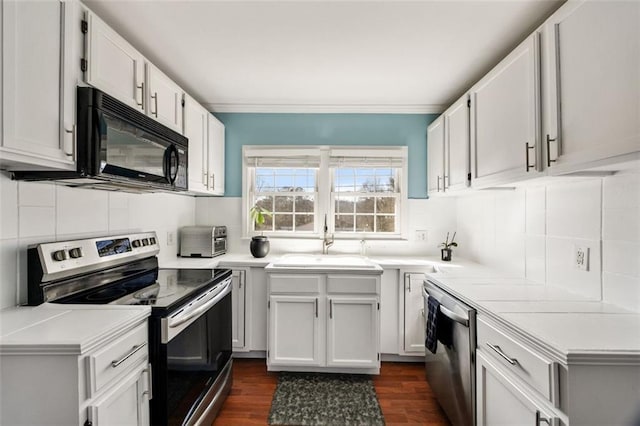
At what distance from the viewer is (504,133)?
1769 mm

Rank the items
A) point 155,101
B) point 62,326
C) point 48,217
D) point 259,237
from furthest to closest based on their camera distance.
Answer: point 259,237, point 155,101, point 48,217, point 62,326

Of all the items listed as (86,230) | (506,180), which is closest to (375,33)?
(506,180)

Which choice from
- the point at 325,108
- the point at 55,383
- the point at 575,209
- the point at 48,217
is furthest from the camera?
the point at 325,108

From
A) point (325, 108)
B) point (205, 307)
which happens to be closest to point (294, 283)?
point (205, 307)

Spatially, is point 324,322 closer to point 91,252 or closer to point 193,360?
point 193,360

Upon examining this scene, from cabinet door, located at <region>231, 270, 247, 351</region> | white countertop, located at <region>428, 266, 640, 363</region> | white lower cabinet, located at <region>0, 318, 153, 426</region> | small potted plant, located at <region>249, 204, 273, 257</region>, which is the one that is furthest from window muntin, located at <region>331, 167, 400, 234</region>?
white lower cabinet, located at <region>0, 318, 153, 426</region>

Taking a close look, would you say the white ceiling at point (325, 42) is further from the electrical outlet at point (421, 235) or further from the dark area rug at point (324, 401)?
the dark area rug at point (324, 401)

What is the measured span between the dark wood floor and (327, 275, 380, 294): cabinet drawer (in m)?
0.72

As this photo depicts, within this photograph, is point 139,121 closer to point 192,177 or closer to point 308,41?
point 192,177

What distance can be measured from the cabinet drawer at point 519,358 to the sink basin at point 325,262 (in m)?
1.06

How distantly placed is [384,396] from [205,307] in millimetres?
1436

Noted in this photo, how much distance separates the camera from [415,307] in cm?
256

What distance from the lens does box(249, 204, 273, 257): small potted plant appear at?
112 inches

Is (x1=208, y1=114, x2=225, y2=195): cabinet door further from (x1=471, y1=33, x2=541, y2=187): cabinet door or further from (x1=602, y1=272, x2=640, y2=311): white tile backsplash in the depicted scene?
(x1=602, y1=272, x2=640, y2=311): white tile backsplash
